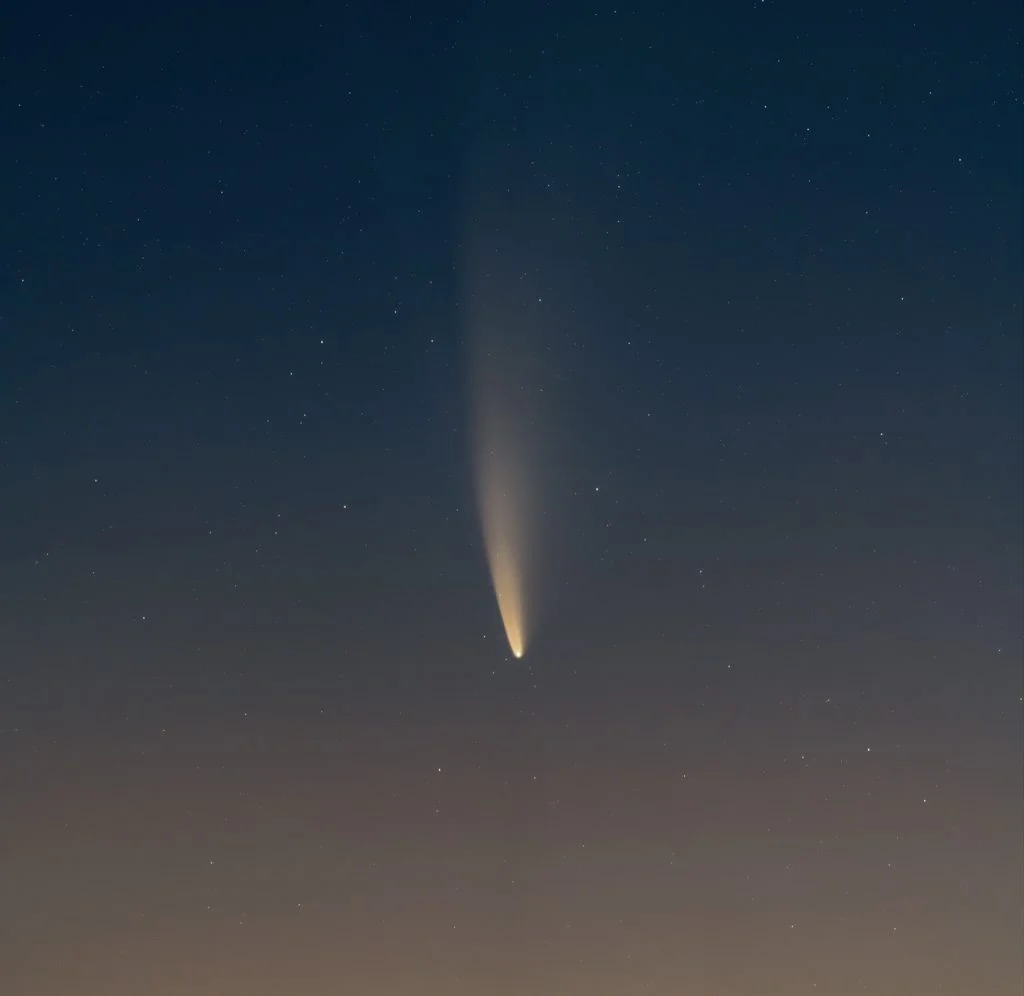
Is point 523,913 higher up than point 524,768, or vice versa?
point 524,768

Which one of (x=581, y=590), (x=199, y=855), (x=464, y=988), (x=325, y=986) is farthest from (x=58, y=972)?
(x=581, y=590)

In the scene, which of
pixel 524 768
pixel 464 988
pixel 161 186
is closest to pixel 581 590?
pixel 524 768

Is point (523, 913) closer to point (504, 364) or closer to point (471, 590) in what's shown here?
point (471, 590)

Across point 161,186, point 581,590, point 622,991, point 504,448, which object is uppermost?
point 161,186

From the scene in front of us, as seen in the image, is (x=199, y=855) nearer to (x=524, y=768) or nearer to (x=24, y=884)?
(x=24, y=884)

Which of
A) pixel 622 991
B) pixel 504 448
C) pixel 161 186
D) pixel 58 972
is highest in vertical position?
pixel 161 186

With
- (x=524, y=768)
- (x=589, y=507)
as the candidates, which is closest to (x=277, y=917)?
(x=524, y=768)

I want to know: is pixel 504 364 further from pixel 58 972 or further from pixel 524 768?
pixel 58 972

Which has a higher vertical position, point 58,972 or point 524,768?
point 524,768
